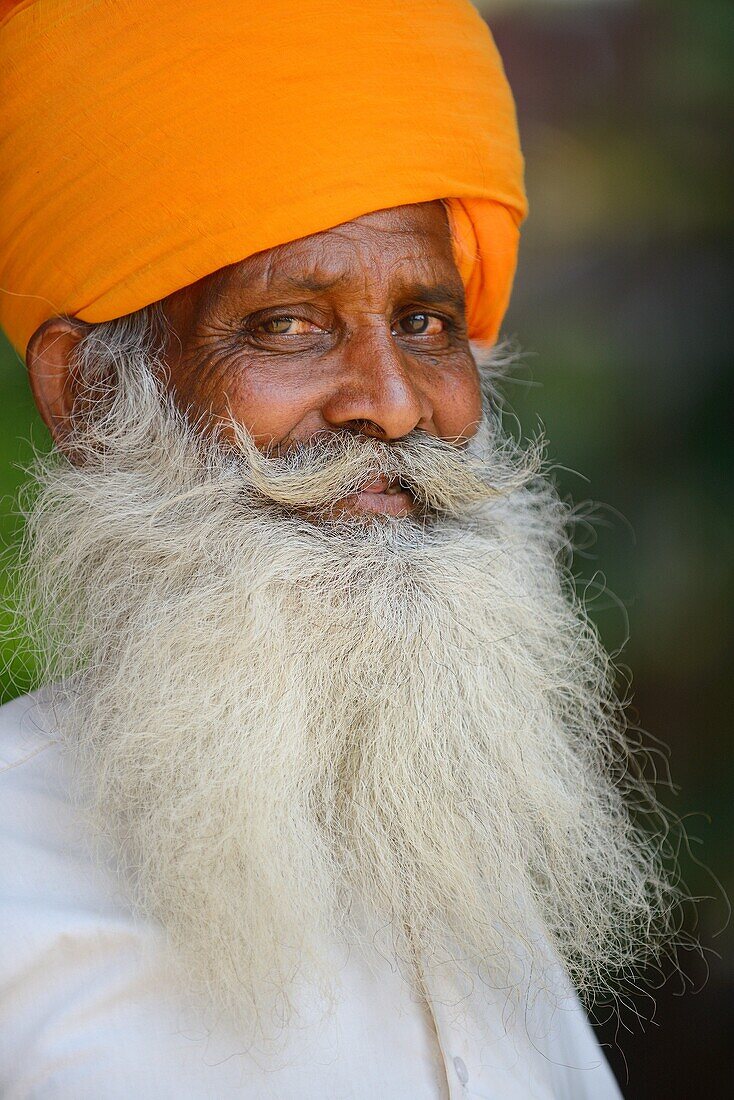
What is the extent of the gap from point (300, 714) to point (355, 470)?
34cm

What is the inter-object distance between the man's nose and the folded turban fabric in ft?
0.59

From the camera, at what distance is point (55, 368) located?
4.90 ft

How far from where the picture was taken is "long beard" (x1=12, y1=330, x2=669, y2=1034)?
1183 millimetres

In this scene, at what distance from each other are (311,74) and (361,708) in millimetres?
852

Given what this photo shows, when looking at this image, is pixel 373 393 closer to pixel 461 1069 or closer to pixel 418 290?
pixel 418 290

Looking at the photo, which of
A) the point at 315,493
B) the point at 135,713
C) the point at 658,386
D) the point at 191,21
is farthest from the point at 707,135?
the point at 135,713

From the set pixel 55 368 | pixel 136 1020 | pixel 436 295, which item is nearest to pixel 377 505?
pixel 436 295

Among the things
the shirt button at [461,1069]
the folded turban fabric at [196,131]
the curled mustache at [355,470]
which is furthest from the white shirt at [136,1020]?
the folded turban fabric at [196,131]

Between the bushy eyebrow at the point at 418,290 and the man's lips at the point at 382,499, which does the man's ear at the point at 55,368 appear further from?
the man's lips at the point at 382,499

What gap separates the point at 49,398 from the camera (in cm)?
151

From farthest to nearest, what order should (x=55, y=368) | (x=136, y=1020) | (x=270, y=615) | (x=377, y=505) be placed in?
(x=55, y=368) < (x=377, y=505) < (x=270, y=615) < (x=136, y=1020)

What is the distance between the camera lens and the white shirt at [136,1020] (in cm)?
112

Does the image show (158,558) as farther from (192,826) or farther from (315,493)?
(192,826)

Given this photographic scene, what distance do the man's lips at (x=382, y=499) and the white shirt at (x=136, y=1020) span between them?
535 millimetres
